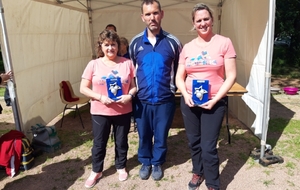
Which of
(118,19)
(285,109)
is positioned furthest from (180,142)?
(118,19)

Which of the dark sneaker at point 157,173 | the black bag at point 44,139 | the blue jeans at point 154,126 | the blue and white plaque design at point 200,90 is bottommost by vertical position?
the dark sneaker at point 157,173

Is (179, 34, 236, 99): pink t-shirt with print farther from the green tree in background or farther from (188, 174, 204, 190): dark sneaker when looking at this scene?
Result: the green tree in background

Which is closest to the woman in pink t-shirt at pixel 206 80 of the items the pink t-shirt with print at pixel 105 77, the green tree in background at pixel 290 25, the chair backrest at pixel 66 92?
the pink t-shirt with print at pixel 105 77

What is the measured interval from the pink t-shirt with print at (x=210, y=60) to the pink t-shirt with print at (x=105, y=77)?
596mm

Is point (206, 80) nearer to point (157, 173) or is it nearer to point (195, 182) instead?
point (195, 182)

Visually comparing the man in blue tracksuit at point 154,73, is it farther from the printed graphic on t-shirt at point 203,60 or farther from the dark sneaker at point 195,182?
the dark sneaker at point 195,182

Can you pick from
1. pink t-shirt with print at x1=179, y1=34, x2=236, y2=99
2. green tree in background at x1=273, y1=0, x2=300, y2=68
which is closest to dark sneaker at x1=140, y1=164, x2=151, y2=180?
pink t-shirt with print at x1=179, y1=34, x2=236, y2=99

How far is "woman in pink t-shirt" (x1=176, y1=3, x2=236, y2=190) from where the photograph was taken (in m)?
2.28

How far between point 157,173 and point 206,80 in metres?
1.30

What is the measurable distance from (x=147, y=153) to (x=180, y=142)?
1187 millimetres

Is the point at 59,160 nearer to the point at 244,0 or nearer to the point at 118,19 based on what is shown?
the point at 244,0

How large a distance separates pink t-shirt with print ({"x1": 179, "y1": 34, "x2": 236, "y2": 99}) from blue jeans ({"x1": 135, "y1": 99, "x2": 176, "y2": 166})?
0.45 meters

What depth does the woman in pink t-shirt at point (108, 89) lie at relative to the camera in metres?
2.55

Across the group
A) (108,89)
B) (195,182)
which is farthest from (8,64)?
(195,182)
